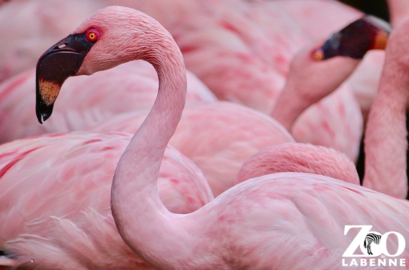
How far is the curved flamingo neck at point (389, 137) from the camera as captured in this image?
122 inches

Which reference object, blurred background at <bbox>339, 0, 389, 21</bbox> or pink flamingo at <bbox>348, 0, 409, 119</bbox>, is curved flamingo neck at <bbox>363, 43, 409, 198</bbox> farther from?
blurred background at <bbox>339, 0, 389, 21</bbox>

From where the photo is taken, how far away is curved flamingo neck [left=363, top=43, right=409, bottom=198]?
3.10 metres

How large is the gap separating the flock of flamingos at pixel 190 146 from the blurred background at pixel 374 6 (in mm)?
3851

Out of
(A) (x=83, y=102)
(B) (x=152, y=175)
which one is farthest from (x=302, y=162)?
(A) (x=83, y=102)

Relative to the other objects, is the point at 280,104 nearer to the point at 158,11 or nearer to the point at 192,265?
the point at 158,11

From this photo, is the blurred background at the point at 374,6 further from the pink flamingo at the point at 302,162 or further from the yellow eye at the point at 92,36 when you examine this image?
the yellow eye at the point at 92,36

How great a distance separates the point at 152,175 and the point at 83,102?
5.12 feet

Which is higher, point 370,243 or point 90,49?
point 90,49

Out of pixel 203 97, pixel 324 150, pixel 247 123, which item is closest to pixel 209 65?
pixel 203 97

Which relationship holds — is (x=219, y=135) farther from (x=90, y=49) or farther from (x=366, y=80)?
(x=366, y=80)

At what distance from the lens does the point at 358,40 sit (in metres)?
3.84

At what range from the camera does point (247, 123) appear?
339 centimetres

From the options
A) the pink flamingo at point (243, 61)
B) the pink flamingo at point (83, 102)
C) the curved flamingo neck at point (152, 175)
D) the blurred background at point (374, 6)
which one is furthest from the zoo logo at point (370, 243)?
the blurred background at point (374, 6)

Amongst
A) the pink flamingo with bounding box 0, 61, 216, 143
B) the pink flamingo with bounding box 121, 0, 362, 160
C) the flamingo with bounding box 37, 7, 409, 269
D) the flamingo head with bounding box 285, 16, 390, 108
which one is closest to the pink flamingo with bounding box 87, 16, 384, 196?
the pink flamingo with bounding box 0, 61, 216, 143
